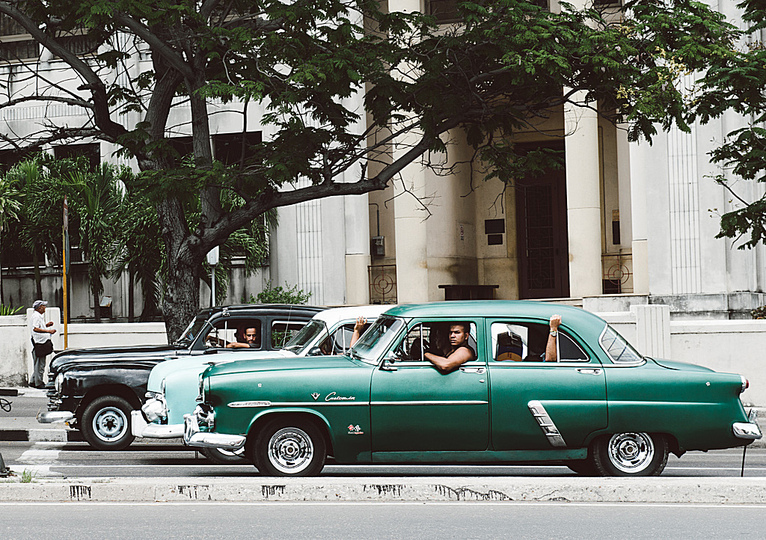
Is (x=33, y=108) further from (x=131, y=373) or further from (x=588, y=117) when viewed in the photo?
(x=131, y=373)

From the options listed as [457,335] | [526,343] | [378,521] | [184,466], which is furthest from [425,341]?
[184,466]

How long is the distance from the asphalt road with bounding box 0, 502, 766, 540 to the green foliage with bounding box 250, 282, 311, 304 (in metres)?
17.7

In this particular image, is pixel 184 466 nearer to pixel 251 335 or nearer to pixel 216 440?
pixel 251 335

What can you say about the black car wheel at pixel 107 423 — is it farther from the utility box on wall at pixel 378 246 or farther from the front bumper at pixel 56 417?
the utility box on wall at pixel 378 246

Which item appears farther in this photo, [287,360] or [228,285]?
[228,285]

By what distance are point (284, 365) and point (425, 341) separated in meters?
1.32

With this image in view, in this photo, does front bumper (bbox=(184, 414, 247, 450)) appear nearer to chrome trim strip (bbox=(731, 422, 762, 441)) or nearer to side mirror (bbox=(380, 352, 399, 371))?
side mirror (bbox=(380, 352, 399, 371))

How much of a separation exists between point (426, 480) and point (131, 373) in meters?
5.39

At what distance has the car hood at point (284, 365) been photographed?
31.7 ft

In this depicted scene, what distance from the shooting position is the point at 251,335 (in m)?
12.9

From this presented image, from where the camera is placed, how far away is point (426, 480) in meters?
8.67

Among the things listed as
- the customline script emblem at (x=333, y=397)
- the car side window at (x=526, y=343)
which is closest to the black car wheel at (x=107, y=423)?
the customline script emblem at (x=333, y=397)

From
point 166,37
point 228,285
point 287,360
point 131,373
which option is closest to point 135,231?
point 228,285

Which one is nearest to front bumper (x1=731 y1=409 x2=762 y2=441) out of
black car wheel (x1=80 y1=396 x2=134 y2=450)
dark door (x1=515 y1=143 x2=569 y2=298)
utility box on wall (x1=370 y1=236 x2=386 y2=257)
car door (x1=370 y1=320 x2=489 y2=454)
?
car door (x1=370 y1=320 x2=489 y2=454)
